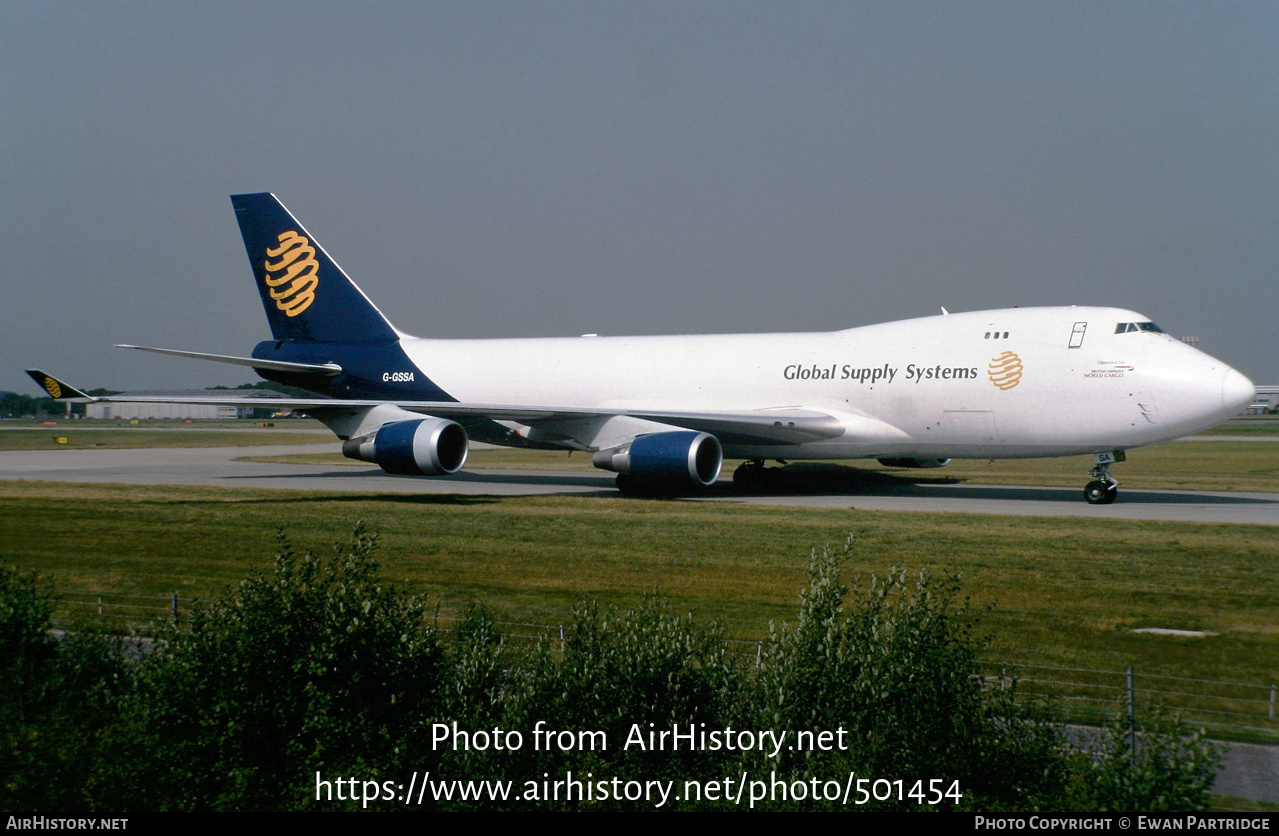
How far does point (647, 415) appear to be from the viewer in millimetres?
28172

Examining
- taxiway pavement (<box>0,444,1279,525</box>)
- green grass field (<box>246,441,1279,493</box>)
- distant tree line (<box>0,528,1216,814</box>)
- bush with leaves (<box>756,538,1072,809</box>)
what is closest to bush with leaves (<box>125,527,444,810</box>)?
distant tree line (<box>0,528,1216,814</box>)

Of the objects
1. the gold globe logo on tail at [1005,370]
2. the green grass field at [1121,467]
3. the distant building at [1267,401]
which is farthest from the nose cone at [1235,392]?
the distant building at [1267,401]

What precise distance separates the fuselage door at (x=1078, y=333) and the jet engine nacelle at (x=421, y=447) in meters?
15.7

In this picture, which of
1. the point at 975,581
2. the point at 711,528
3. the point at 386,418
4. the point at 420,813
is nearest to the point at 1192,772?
the point at 420,813

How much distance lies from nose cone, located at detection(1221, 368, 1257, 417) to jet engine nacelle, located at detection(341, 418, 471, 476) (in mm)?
18486

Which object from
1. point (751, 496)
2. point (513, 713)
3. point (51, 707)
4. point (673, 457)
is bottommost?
point (51, 707)

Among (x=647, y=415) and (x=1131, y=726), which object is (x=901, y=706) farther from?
(x=647, y=415)

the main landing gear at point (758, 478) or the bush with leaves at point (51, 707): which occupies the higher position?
the main landing gear at point (758, 478)

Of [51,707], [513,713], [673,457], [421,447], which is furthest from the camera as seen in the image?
[421,447]

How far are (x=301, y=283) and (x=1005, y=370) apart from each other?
23827 millimetres

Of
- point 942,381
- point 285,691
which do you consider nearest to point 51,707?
point 285,691

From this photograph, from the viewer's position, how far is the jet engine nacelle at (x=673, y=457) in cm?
2617

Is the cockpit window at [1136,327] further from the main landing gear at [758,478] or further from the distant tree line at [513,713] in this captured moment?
the distant tree line at [513,713]

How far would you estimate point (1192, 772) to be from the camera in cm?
727
